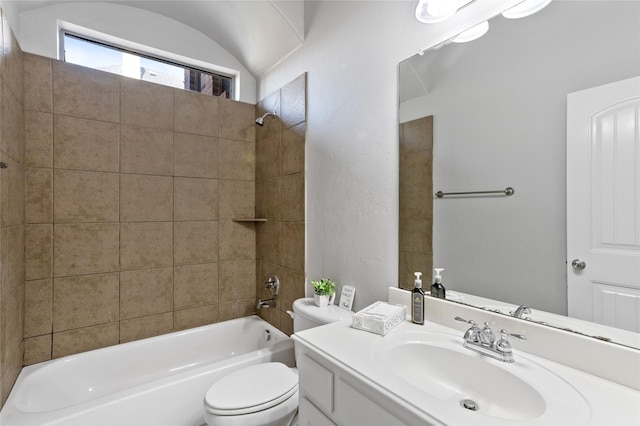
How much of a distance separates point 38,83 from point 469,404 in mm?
2736

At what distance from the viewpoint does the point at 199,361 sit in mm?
2291

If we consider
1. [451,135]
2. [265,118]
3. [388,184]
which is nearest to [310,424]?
[388,184]

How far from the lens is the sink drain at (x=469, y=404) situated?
0.88 meters

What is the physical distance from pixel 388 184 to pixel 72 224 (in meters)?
2.01

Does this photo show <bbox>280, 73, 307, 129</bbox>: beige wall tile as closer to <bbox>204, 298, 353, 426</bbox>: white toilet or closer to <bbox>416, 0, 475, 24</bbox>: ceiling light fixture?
<bbox>416, 0, 475, 24</bbox>: ceiling light fixture

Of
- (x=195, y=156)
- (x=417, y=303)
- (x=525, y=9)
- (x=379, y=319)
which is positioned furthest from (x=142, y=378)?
(x=525, y=9)

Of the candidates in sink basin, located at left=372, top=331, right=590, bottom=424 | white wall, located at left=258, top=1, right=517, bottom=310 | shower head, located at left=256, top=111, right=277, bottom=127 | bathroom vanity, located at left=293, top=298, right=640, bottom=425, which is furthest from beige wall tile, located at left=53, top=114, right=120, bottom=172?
sink basin, located at left=372, top=331, right=590, bottom=424

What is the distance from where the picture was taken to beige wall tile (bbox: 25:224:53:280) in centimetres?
183

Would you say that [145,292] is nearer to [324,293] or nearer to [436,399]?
[324,293]

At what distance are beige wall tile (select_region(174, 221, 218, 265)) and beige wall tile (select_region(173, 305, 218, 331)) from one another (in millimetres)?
380

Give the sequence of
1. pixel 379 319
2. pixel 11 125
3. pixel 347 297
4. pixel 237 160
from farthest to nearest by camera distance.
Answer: pixel 237 160 → pixel 347 297 → pixel 11 125 → pixel 379 319

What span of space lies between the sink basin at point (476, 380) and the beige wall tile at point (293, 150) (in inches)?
52.4

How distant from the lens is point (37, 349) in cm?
186

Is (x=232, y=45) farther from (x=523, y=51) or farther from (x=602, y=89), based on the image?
(x=602, y=89)
